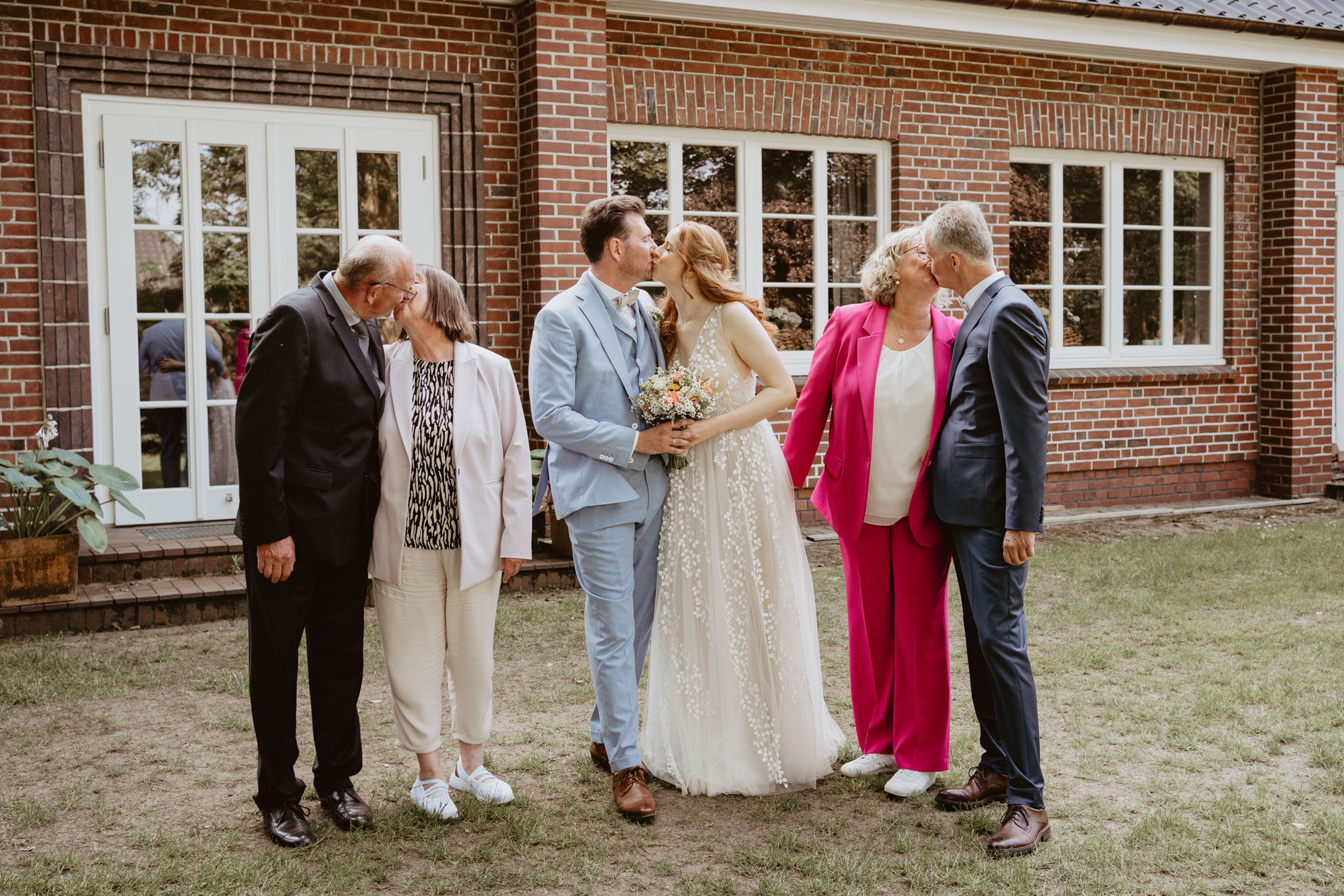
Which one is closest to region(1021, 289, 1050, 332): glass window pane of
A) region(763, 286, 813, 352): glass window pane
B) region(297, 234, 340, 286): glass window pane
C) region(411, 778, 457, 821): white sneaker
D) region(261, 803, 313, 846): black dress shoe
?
region(763, 286, 813, 352): glass window pane

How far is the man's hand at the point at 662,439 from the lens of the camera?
4059mm

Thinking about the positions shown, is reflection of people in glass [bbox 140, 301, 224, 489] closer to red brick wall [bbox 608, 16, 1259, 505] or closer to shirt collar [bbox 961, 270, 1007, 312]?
red brick wall [bbox 608, 16, 1259, 505]

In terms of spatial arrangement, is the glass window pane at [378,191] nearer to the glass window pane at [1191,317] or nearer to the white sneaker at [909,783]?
the white sneaker at [909,783]

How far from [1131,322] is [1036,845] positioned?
26.7 feet

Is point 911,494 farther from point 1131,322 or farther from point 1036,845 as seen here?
point 1131,322

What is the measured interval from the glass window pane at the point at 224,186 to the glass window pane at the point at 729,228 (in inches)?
122

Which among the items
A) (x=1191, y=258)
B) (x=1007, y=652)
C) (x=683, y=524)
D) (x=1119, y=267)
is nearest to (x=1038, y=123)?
(x=1119, y=267)

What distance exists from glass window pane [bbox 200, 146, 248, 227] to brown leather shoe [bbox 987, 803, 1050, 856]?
6.00 meters

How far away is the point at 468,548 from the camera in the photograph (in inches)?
154

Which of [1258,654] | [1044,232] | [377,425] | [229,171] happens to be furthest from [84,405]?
[1044,232]

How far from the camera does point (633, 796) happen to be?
3.98 meters

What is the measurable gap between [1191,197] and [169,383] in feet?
28.3

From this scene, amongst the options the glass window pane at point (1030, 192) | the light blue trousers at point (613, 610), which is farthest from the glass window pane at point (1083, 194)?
the light blue trousers at point (613, 610)

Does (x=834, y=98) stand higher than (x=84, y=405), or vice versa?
(x=834, y=98)
